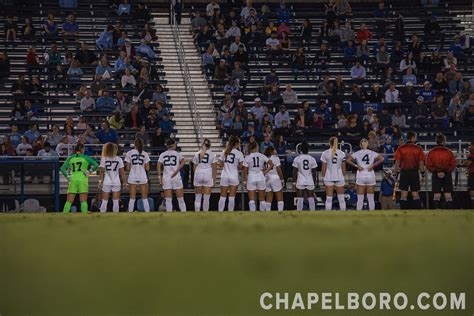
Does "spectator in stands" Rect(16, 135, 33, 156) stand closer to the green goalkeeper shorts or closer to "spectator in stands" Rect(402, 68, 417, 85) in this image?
the green goalkeeper shorts

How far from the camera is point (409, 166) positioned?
64.2ft

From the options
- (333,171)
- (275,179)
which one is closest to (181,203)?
(275,179)

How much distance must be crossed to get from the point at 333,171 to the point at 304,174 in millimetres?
603

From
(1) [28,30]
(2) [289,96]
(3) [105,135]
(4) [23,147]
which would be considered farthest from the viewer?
(1) [28,30]

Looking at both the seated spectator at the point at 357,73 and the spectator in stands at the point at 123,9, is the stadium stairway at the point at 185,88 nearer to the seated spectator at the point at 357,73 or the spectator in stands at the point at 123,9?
the spectator in stands at the point at 123,9

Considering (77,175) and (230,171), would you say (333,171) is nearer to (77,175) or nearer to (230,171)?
(230,171)

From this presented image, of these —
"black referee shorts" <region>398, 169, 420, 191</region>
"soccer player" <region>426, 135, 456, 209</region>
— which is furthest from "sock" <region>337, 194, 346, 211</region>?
"soccer player" <region>426, 135, 456, 209</region>

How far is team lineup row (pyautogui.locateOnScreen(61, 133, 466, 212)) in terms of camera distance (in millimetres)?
19609

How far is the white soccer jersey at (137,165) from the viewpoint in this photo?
19.7 metres

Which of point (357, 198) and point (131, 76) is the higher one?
point (131, 76)

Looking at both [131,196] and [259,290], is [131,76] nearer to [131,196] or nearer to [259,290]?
[131,196]

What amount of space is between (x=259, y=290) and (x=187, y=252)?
1.99ft

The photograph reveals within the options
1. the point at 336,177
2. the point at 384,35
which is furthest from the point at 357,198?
the point at 384,35

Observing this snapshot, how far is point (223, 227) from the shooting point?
7.82m
